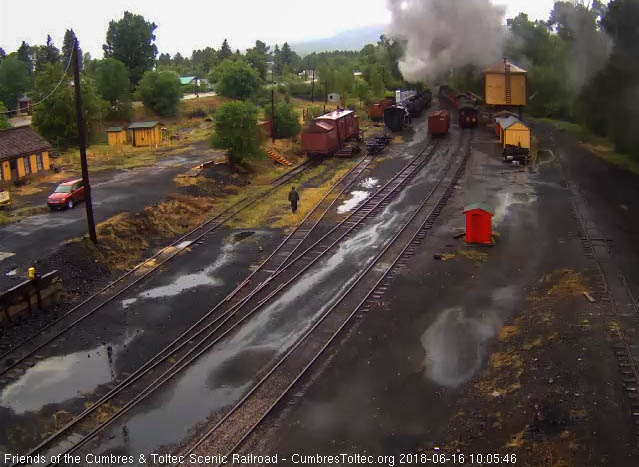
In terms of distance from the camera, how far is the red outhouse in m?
23.4

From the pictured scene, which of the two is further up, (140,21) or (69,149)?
(140,21)

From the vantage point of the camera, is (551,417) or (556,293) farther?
(556,293)

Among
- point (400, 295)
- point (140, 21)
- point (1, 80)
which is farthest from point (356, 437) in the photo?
point (140, 21)

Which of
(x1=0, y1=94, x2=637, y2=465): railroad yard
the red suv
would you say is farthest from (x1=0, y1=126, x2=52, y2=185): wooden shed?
(x1=0, y1=94, x2=637, y2=465): railroad yard

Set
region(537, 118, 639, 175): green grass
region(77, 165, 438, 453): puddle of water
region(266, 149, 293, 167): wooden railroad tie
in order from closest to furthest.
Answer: region(77, 165, 438, 453): puddle of water < region(537, 118, 639, 175): green grass < region(266, 149, 293, 167): wooden railroad tie

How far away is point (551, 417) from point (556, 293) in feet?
23.6

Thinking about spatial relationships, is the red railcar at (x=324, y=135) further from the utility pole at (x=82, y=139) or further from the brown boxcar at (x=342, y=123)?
the utility pole at (x=82, y=139)

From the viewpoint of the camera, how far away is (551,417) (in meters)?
12.1

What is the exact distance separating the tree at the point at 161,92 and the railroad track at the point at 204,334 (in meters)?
44.8

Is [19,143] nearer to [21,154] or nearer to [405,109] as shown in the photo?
[21,154]

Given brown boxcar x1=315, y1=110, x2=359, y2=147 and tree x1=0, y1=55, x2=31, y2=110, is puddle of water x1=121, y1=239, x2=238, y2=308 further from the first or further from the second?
tree x1=0, y1=55, x2=31, y2=110

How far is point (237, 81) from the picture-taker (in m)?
72.0

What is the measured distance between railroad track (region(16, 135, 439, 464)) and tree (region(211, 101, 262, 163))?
34.1ft

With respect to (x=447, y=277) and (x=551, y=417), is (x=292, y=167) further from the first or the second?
(x=551, y=417)
